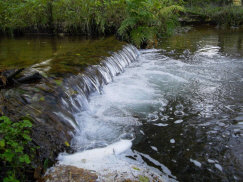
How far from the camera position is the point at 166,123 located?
362 cm

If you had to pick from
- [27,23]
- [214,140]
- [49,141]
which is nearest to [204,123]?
[214,140]

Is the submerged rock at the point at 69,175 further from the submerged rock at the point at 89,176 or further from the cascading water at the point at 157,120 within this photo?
the cascading water at the point at 157,120

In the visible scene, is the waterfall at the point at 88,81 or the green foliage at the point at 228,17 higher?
the green foliage at the point at 228,17

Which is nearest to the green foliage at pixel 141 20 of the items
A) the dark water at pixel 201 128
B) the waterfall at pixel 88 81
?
the waterfall at pixel 88 81

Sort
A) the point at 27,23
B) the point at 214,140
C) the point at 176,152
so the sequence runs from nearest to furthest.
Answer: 1. the point at 176,152
2. the point at 214,140
3. the point at 27,23

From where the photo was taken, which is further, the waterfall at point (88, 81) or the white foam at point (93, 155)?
the waterfall at point (88, 81)

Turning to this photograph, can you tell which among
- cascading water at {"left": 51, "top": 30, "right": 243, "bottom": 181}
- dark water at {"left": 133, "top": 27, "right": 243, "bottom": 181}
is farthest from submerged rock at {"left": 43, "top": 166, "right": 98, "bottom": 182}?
dark water at {"left": 133, "top": 27, "right": 243, "bottom": 181}

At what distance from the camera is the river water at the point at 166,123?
2627 millimetres

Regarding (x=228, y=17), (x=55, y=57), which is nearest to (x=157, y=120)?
(x=55, y=57)

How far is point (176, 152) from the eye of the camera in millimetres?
2867

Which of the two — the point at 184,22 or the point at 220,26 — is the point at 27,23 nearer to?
the point at 184,22

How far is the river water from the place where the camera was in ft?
8.62

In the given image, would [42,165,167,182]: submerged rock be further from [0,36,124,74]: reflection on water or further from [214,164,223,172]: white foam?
[0,36,124,74]: reflection on water

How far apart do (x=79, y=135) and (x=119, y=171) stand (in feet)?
3.29
